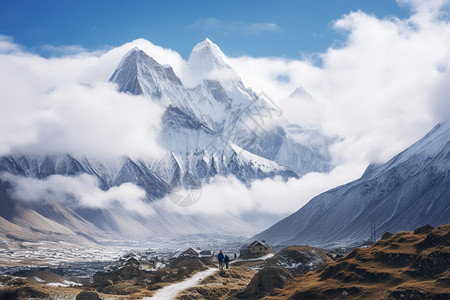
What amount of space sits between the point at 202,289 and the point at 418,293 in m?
26.1

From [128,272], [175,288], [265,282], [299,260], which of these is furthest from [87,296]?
[128,272]

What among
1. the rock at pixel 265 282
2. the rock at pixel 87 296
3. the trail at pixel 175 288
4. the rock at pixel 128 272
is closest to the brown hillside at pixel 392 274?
the rock at pixel 265 282

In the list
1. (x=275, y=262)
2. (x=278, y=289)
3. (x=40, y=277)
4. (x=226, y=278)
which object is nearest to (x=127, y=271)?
(x=40, y=277)

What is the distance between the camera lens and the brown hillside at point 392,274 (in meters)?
35.1

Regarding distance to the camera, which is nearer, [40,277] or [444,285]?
[444,285]

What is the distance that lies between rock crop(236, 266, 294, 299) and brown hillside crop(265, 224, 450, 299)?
132 cm

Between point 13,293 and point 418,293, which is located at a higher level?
point 13,293

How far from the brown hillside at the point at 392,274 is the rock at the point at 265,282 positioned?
132 centimetres

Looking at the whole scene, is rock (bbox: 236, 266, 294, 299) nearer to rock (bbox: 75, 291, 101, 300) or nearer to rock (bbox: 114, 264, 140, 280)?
rock (bbox: 75, 291, 101, 300)

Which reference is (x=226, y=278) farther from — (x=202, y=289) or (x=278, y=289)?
(x=278, y=289)

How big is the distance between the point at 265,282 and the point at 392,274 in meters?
14.7

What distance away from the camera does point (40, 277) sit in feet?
367

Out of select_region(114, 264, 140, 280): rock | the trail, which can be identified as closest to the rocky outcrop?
the trail

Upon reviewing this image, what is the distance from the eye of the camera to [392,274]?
130 feet
